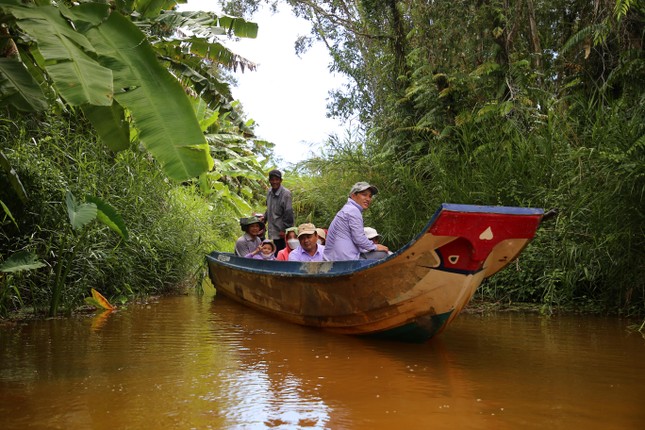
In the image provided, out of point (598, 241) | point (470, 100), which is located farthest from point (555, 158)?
point (470, 100)

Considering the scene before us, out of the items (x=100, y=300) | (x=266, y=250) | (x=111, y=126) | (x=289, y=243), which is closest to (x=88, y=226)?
(x=100, y=300)

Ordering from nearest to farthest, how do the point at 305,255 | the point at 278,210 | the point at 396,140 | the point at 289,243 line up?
the point at 305,255 < the point at 289,243 < the point at 278,210 < the point at 396,140

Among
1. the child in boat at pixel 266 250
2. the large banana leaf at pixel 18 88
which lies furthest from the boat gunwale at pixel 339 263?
the large banana leaf at pixel 18 88

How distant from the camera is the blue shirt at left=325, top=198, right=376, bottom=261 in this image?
6660mm

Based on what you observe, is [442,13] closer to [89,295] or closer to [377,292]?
[377,292]

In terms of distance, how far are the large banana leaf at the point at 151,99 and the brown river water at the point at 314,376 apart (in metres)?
1.57

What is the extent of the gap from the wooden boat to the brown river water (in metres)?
0.22

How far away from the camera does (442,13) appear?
32.4 feet

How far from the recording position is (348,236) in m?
6.80

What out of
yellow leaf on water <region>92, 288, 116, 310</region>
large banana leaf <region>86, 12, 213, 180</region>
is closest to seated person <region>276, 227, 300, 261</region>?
yellow leaf on water <region>92, 288, 116, 310</region>

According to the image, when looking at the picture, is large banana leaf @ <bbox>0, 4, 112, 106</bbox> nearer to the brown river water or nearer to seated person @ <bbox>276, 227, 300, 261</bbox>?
the brown river water

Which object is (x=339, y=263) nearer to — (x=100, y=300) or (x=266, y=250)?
(x=266, y=250)

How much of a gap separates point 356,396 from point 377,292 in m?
1.57

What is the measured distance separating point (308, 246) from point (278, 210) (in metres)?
2.20
